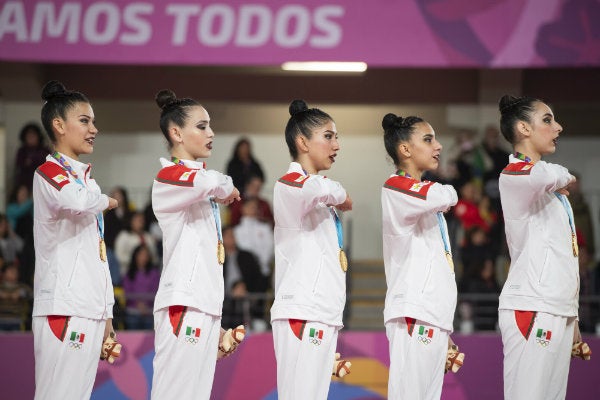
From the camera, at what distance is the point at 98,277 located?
632 cm

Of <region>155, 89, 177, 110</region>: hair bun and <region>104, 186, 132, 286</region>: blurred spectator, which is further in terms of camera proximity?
<region>104, 186, 132, 286</region>: blurred spectator

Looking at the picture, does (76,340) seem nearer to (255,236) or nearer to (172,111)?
(172,111)

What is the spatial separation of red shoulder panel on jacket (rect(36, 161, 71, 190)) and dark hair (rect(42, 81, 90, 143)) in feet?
0.84

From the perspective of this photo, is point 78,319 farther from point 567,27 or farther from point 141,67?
point 141,67

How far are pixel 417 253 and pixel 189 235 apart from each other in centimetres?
139

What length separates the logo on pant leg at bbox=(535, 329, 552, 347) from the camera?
22.1 feet

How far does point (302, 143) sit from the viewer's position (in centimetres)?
685

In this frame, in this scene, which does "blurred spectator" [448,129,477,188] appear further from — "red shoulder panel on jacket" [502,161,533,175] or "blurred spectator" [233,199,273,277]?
"red shoulder panel on jacket" [502,161,533,175]

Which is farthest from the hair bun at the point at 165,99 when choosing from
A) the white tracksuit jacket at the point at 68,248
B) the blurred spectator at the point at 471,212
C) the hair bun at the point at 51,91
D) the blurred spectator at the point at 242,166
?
the blurred spectator at the point at 242,166

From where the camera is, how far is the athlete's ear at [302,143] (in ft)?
22.4

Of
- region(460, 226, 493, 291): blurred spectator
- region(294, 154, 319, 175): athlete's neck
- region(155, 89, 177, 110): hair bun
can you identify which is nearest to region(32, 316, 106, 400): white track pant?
region(155, 89, 177, 110): hair bun

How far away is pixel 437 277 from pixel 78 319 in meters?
2.14

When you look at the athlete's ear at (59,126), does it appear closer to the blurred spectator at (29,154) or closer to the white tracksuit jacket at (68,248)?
the white tracksuit jacket at (68,248)

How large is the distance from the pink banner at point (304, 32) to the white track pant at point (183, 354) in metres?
4.58
